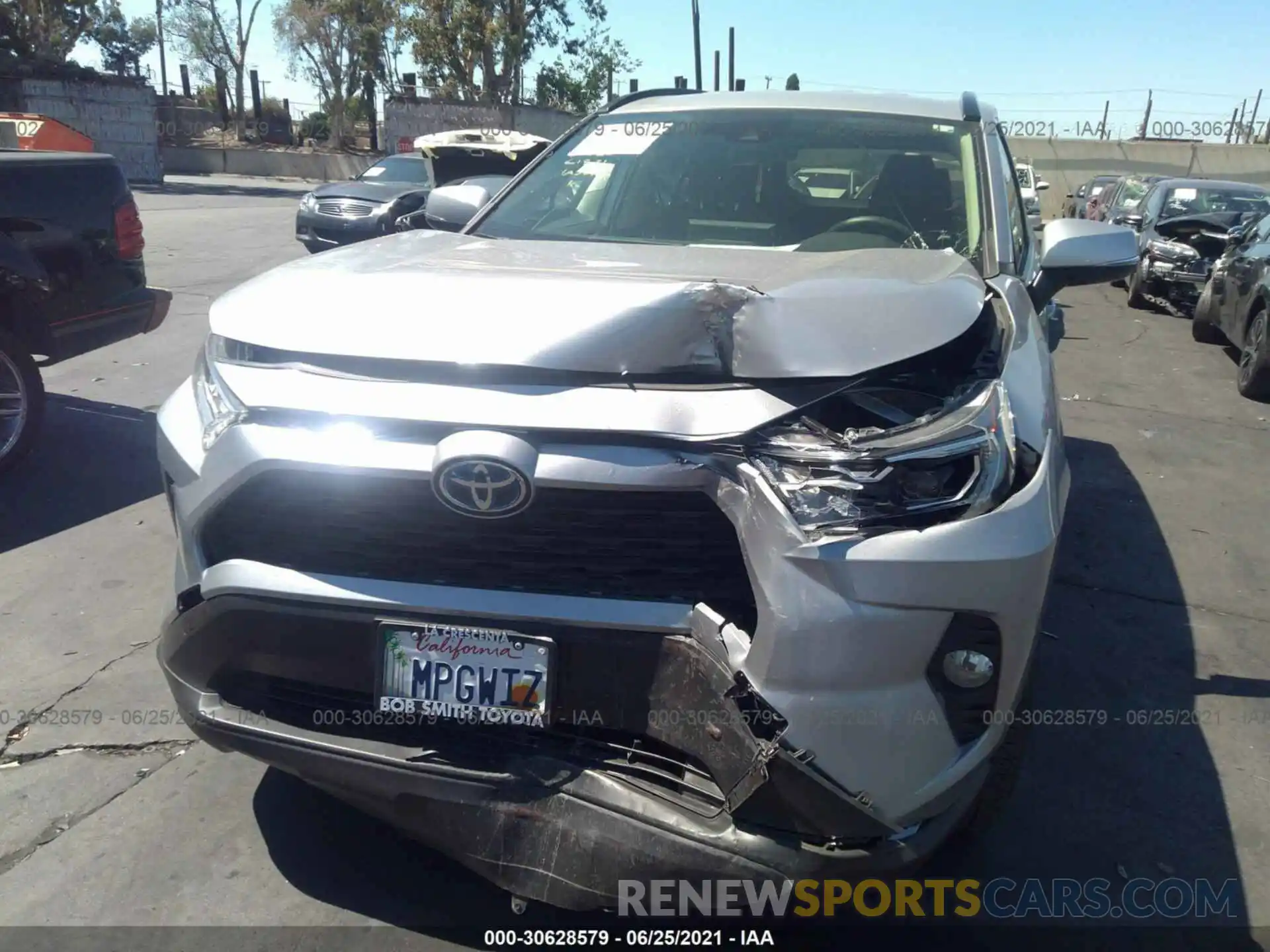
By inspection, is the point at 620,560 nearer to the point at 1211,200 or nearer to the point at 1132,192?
the point at 1211,200

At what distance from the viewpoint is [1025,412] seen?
222 cm

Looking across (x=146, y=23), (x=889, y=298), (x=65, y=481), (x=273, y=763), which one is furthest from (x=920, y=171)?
(x=146, y=23)

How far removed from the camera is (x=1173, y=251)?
40.0 ft

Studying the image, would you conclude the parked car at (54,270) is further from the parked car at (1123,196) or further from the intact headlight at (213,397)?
the parked car at (1123,196)

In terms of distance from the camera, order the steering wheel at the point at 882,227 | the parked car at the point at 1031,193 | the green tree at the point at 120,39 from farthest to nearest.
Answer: the green tree at the point at 120,39, the parked car at the point at 1031,193, the steering wheel at the point at 882,227

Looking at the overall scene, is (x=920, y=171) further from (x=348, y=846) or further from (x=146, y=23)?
(x=146, y=23)

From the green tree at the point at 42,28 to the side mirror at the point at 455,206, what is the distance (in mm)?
37034

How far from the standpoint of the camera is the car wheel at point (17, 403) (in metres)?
5.30

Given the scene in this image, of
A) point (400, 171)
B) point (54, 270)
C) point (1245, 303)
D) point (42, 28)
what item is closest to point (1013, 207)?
point (54, 270)

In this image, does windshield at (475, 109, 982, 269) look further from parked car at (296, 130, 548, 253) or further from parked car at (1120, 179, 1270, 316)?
parked car at (296, 130, 548, 253)

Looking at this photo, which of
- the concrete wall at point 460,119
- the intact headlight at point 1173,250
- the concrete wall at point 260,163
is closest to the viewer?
the intact headlight at point 1173,250

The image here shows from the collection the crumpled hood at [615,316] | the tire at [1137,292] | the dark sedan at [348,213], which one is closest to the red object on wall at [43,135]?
the dark sedan at [348,213]

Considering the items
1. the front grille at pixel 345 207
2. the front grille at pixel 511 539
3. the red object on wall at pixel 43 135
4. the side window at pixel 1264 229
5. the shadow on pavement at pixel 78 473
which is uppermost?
the red object on wall at pixel 43 135

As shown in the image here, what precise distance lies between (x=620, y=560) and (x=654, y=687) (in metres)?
0.26
